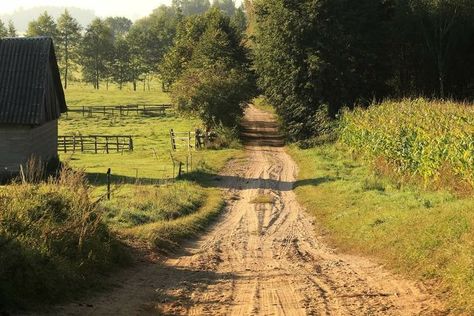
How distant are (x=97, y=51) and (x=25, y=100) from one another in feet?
292

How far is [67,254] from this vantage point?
456 inches

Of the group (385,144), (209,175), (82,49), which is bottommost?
(209,175)

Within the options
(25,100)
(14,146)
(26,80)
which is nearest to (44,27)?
(26,80)

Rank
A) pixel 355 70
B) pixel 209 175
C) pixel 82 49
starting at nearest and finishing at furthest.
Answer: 1. pixel 209 175
2. pixel 355 70
3. pixel 82 49

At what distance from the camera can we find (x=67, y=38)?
384ft

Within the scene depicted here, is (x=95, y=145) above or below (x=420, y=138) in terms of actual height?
below

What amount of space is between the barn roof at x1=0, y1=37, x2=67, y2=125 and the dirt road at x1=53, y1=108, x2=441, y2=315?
15187mm

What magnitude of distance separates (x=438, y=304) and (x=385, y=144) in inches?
682

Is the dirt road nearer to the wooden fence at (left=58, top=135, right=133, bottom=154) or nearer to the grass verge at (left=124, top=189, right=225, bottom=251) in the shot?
the grass verge at (left=124, top=189, right=225, bottom=251)

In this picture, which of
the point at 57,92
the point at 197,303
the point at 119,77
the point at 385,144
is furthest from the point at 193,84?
the point at 119,77

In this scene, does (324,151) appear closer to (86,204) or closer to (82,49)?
(86,204)

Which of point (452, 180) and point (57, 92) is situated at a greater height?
point (57, 92)

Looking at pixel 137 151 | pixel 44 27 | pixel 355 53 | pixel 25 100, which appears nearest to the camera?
pixel 25 100

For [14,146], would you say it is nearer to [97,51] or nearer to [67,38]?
[97,51]
